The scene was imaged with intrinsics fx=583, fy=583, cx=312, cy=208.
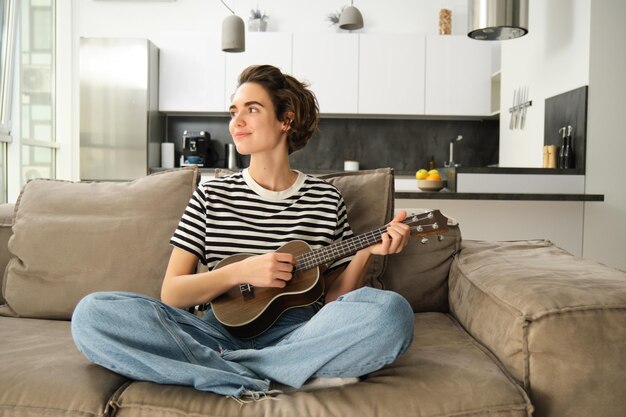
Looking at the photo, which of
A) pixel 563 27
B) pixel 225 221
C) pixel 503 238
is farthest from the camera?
pixel 563 27

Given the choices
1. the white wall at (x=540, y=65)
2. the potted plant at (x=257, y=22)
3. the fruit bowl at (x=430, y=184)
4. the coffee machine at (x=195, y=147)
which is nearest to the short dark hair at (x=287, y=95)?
the fruit bowl at (x=430, y=184)

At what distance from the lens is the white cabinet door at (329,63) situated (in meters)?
5.38

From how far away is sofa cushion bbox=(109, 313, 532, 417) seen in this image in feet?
3.70

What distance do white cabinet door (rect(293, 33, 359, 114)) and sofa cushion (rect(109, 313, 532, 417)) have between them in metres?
4.40

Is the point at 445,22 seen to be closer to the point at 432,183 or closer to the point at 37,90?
the point at 432,183

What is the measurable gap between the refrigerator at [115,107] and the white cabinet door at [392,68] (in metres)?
1.96

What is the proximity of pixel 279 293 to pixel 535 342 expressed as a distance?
0.60 meters

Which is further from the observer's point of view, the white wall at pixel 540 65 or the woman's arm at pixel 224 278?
the white wall at pixel 540 65

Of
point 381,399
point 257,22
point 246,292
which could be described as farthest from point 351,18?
point 381,399

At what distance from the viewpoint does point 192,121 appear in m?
5.84

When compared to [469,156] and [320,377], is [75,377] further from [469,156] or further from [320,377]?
[469,156]

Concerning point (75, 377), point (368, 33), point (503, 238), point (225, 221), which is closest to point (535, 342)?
point (225, 221)

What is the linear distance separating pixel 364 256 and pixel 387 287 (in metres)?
0.30

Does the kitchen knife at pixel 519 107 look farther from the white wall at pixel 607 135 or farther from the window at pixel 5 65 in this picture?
the window at pixel 5 65
